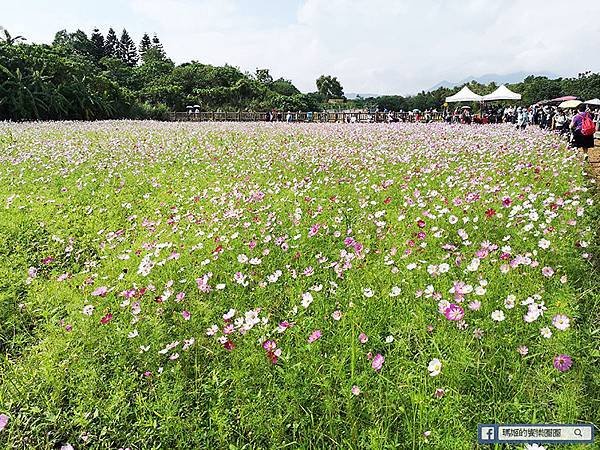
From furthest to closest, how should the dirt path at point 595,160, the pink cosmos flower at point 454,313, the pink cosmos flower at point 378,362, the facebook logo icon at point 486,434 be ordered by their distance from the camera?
the dirt path at point 595,160 → the pink cosmos flower at point 454,313 → the pink cosmos flower at point 378,362 → the facebook logo icon at point 486,434

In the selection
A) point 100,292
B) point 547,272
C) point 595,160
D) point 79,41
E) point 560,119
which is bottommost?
point 595,160

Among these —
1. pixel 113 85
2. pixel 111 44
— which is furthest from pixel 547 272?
pixel 111 44

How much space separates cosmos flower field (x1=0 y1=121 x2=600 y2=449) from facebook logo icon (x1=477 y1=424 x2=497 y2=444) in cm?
22

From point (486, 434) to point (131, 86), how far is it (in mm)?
50691

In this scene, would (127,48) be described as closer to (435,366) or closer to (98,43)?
(98,43)

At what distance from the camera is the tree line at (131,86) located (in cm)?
2348

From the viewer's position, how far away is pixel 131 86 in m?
47.2

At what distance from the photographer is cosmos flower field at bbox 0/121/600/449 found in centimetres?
226

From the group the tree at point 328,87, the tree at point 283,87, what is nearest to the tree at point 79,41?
the tree at point 283,87

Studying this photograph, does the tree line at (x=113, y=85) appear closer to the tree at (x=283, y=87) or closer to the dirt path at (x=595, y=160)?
the tree at (x=283, y=87)

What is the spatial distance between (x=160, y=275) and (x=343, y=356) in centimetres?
170

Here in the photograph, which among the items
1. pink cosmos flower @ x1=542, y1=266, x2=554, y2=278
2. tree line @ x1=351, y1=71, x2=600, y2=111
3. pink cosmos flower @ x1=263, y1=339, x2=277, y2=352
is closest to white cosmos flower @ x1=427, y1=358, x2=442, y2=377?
pink cosmos flower @ x1=263, y1=339, x2=277, y2=352

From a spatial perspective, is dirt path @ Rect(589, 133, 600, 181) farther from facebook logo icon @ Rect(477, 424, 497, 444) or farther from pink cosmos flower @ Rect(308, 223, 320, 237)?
facebook logo icon @ Rect(477, 424, 497, 444)

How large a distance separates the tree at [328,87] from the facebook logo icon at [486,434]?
90.8 metres
